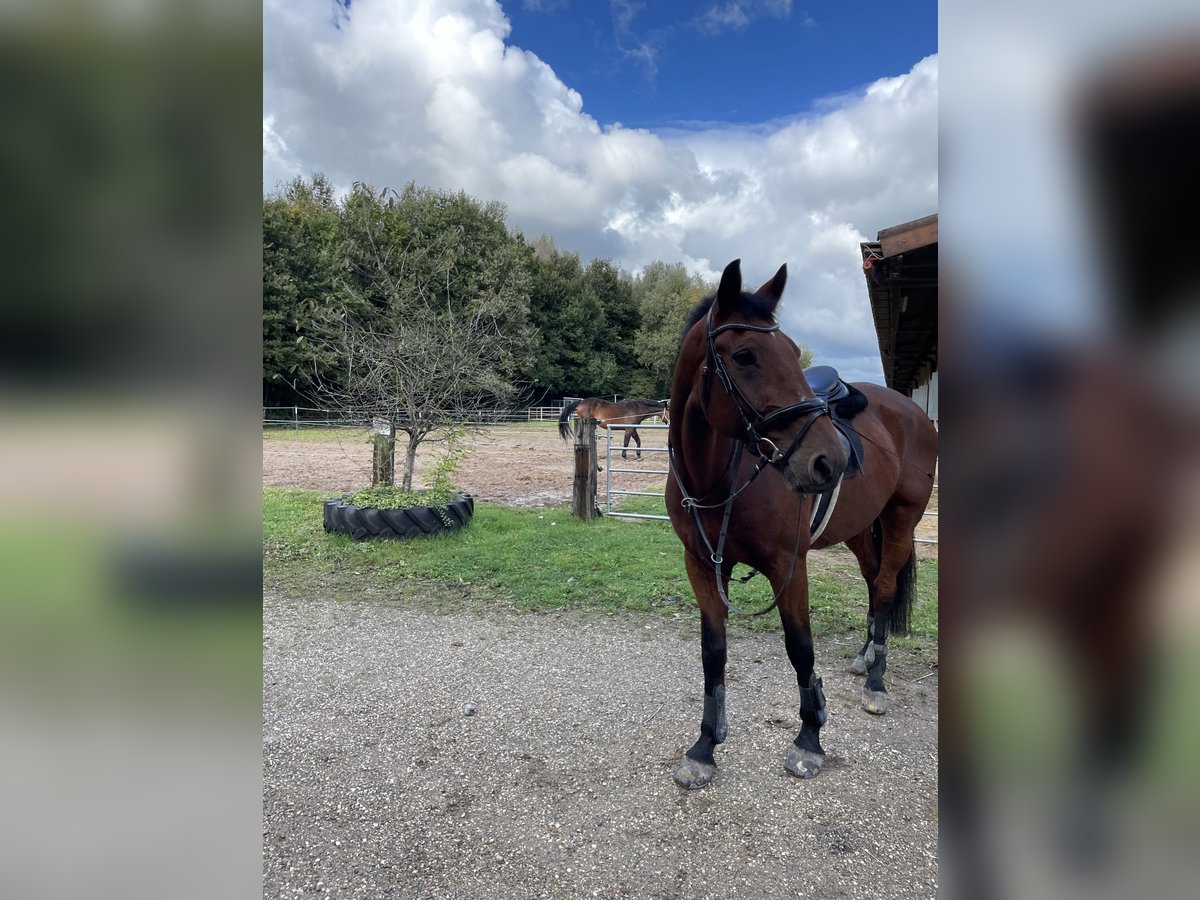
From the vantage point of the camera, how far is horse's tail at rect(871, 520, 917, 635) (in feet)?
12.8

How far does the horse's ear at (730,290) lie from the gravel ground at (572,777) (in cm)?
202

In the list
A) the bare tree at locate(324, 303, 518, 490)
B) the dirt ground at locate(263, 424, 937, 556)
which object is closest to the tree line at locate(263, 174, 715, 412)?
the bare tree at locate(324, 303, 518, 490)

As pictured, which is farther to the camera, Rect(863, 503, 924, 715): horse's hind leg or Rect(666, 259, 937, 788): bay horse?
Rect(863, 503, 924, 715): horse's hind leg

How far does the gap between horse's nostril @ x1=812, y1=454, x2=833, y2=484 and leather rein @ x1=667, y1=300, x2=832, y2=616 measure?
83 millimetres

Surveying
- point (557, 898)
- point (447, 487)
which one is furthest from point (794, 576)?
point (447, 487)

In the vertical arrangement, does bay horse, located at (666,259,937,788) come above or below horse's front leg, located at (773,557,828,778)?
above

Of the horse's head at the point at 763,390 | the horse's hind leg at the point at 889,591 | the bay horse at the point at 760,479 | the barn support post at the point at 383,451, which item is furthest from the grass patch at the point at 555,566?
the horse's head at the point at 763,390

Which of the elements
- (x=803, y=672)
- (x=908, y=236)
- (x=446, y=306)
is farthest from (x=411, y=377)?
(x=446, y=306)

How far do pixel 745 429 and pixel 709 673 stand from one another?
4.04 ft

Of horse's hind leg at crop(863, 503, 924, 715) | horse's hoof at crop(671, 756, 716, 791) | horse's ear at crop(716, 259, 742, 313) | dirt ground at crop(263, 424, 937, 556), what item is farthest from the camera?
dirt ground at crop(263, 424, 937, 556)

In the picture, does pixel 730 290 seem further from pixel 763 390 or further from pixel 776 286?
pixel 763 390

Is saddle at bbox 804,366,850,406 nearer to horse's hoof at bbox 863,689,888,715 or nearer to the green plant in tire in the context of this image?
horse's hoof at bbox 863,689,888,715
